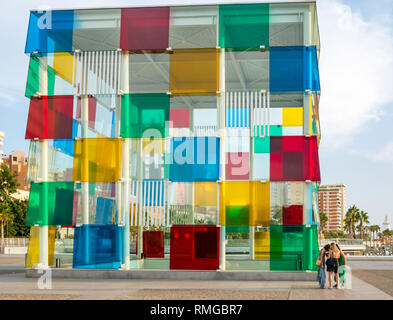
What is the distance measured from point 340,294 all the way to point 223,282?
4810 millimetres

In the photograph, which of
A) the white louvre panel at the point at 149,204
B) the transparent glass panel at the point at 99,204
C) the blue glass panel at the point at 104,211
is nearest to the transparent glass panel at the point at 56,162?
the transparent glass panel at the point at 99,204

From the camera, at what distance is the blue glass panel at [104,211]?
72.1 ft

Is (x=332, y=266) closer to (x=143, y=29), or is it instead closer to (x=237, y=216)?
(x=237, y=216)

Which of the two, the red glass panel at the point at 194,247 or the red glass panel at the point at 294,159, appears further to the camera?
the red glass panel at the point at 194,247

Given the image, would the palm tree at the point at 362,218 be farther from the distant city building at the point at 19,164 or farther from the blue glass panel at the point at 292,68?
the blue glass panel at the point at 292,68

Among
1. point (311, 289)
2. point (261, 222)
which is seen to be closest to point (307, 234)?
point (261, 222)

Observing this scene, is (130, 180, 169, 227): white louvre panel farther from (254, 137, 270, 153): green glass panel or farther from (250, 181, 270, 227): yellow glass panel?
(254, 137, 270, 153): green glass panel

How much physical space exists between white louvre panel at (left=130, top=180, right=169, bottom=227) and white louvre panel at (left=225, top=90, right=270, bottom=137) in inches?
132

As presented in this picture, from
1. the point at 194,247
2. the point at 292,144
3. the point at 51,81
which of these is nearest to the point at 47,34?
the point at 51,81

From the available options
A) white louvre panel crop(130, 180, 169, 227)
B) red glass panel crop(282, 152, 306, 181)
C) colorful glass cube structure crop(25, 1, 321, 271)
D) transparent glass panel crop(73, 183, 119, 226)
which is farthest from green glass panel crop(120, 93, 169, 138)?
red glass panel crop(282, 152, 306, 181)

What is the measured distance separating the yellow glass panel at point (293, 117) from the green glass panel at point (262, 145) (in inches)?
Answer: 36.1

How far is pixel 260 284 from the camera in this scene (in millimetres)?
19188

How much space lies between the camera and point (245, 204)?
2120 cm

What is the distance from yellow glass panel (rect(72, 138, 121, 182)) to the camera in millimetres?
22234
